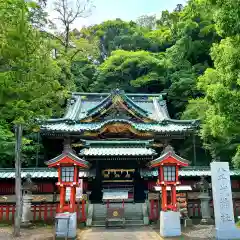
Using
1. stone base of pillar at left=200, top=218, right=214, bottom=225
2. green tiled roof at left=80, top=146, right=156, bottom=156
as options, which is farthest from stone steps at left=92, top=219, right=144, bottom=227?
green tiled roof at left=80, top=146, right=156, bottom=156

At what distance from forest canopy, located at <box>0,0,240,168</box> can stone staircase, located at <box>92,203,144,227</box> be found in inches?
207

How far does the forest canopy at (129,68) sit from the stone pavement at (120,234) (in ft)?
16.2

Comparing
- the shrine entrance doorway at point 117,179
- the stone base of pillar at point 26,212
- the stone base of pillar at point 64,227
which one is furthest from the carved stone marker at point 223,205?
the stone base of pillar at point 26,212

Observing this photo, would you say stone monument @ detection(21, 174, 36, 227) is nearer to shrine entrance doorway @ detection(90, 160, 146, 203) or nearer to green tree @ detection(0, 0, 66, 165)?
green tree @ detection(0, 0, 66, 165)

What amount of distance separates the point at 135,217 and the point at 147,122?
698 centimetres

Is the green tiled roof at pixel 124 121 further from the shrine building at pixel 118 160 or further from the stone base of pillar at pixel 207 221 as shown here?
the stone base of pillar at pixel 207 221

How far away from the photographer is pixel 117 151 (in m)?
16.0

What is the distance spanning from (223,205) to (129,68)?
24.3 metres

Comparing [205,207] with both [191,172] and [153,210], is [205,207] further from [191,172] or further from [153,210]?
[191,172]

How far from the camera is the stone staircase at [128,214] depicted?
13.4 m

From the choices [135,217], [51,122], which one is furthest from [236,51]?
[51,122]

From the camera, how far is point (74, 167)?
11.1 metres

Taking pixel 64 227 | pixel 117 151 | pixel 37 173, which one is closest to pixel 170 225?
pixel 64 227

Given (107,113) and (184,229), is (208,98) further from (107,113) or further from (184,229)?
(107,113)
